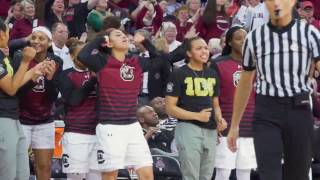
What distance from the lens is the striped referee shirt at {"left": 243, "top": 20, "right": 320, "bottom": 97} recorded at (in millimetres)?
6820

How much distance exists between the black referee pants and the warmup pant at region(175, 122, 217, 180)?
121 inches

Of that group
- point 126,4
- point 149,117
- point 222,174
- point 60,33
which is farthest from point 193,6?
point 222,174

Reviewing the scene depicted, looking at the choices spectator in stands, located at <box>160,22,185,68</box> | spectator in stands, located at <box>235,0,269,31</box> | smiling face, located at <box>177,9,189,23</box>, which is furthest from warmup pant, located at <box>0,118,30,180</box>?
smiling face, located at <box>177,9,189,23</box>

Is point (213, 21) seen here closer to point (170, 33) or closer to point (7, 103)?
point (170, 33)

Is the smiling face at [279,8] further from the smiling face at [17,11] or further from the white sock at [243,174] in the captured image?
the smiling face at [17,11]

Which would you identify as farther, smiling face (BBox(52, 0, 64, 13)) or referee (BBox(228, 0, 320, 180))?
smiling face (BBox(52, 0, 64, 13))

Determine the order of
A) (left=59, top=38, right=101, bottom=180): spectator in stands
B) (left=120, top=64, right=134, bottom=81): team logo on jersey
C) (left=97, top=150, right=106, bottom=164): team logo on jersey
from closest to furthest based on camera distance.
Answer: (left=97, top=150, right=106, bottom=164): team logo on jersey < (left=120, top=64, right=134, bottom=81): team logo on jersey < (left=59, top=38, right=101, bottom=180): spectator in stands

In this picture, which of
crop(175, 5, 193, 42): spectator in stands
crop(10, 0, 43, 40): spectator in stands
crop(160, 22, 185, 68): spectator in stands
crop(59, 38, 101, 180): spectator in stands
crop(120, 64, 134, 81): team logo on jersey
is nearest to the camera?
crop(120, 64, 134, 81): team logo on jersey

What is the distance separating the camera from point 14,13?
15141mm

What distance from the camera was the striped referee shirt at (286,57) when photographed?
22.4ft

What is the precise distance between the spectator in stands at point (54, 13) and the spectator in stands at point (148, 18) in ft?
4.55

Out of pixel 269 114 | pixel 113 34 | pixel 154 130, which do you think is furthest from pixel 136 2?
pixel 269 114

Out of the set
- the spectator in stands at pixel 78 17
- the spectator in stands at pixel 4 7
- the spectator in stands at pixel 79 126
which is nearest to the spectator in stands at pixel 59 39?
the spectator in stands at pixel 78 17

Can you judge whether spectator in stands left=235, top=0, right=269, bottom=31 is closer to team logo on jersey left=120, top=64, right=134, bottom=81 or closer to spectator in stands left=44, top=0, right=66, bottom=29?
spectator in stands left=44, top=0, right=66, bottom=29
